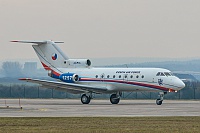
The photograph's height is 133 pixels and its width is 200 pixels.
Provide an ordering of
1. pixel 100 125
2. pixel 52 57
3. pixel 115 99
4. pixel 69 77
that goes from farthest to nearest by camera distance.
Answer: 1. pixel 52 57
2. pixel 69 77
3. pixel 115 99
4. pixel 100 125

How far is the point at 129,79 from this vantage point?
61.4m

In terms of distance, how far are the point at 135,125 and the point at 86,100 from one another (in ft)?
99.4

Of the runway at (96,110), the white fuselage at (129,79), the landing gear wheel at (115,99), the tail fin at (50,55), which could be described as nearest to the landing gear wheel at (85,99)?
the white fuselage at (129,79)

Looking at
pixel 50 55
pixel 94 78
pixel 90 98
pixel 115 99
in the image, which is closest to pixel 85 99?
pixel 90 98

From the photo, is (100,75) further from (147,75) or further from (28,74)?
(28,74)

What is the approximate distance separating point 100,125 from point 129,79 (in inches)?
1171

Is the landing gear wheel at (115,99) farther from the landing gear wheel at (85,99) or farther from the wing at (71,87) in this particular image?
the landing gear wheel at (85,99)

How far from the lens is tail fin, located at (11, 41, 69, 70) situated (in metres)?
67.2

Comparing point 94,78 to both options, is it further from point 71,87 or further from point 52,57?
point 52,57

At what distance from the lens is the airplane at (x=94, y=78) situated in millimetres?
60156

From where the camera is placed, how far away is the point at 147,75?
60594 millimetres

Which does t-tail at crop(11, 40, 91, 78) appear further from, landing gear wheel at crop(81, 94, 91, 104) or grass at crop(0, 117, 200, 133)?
grass at crop(0, 117, 200, 133)

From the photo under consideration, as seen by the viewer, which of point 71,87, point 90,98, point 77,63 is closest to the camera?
point 71,87

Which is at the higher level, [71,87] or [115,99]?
[71,87]
